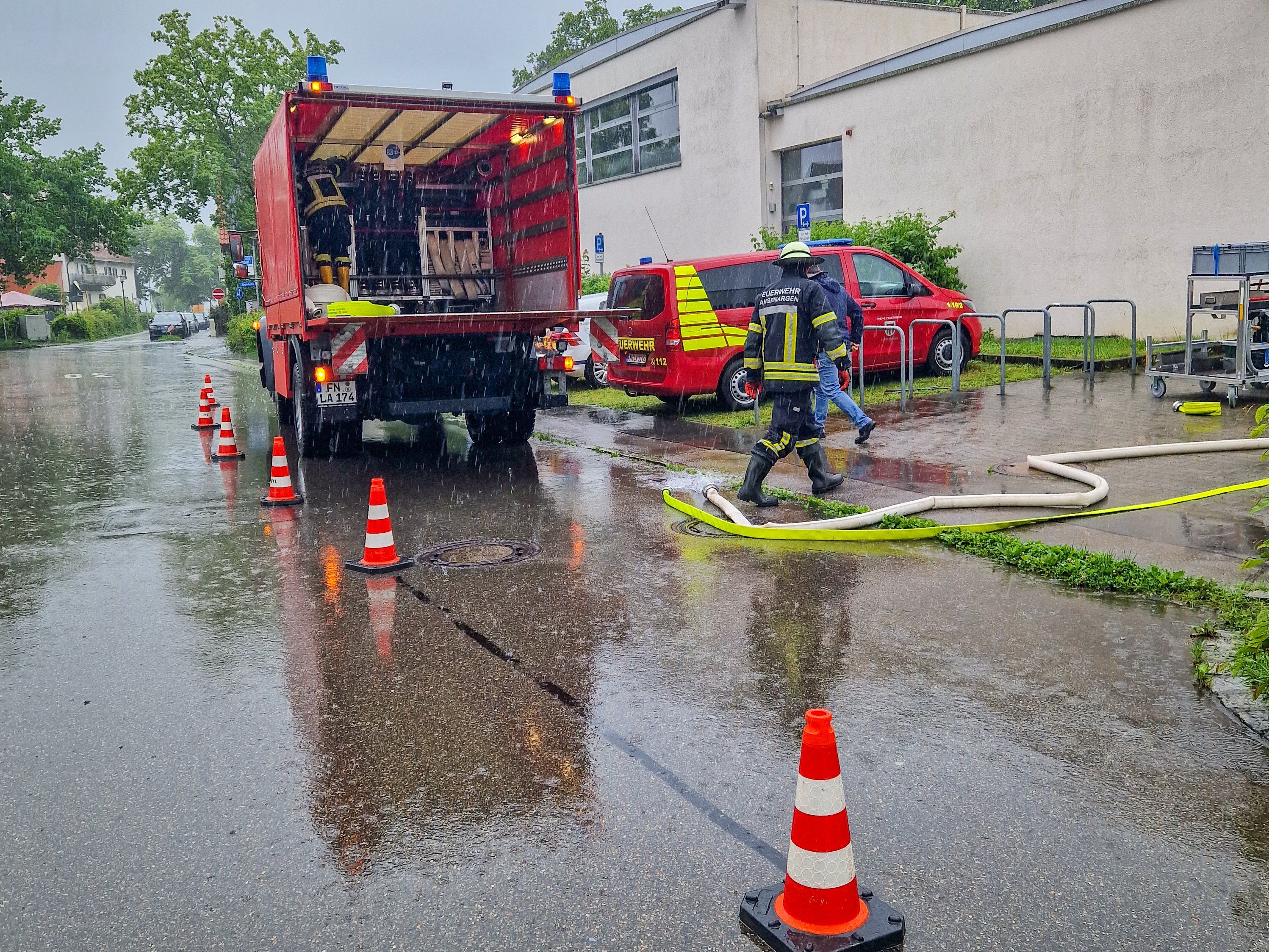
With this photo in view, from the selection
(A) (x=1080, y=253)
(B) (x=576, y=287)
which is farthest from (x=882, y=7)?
(B) (x=576, y=287)

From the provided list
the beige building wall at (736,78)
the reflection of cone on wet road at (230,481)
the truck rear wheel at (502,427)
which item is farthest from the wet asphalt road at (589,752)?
the beige building wall at (736,78)

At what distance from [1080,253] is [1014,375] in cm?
370

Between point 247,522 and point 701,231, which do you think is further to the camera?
point 701,231

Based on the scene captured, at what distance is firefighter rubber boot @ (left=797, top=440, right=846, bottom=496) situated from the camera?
339 inches

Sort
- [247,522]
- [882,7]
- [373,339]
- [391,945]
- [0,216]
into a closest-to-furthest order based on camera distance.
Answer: [391,945] → [247,522] → [373,339] → [882,7] → [0,216]

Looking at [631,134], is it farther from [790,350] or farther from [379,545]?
[379,545]

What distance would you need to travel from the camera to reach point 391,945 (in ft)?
9.66

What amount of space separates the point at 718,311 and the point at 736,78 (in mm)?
13463

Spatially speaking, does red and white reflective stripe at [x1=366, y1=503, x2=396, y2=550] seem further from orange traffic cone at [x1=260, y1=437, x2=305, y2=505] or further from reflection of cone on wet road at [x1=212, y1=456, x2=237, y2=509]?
reflection of cone on wet road at [x1=212, y1=456, x2=237, y2=509]

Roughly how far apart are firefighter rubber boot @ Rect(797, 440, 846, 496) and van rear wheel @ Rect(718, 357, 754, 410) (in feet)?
16.8

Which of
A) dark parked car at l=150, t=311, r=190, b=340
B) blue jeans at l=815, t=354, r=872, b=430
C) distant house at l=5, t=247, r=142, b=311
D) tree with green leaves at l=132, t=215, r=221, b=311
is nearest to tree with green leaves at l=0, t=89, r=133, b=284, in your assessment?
distant house at l=5, t=247, r=142, b=311

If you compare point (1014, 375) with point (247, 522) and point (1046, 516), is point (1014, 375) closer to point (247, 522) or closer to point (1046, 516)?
point (1046, 516)

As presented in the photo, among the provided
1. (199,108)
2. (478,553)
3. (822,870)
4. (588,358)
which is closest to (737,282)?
(588,358)

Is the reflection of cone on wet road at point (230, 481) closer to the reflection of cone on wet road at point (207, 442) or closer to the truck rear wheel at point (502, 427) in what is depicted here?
the reflection of cone on wet road at point (207, 442)
